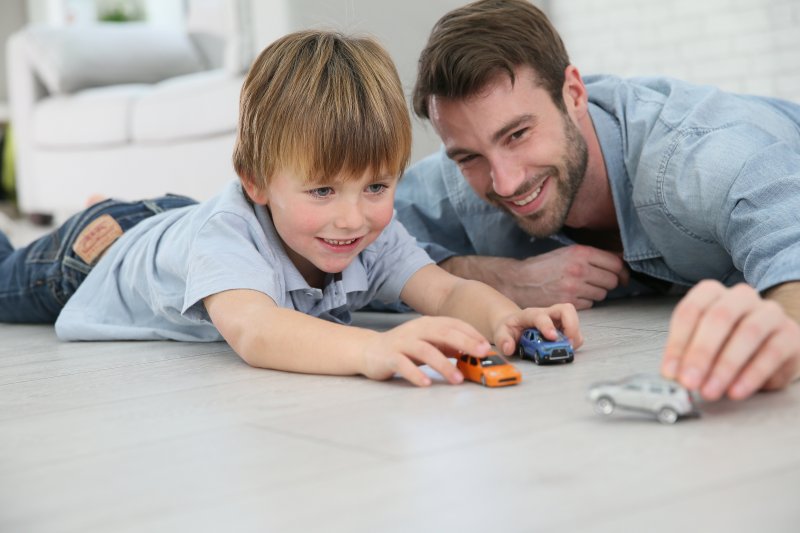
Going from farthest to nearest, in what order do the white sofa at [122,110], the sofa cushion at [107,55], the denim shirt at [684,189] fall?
the sofa cushion at [107,55], the white sofa at [122,110], the denim shirt at [684,189]

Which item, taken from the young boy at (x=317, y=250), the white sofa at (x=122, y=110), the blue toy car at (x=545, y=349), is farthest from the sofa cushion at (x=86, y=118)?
the blue toy car at (x=545, y=349)

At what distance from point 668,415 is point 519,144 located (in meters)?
0.85

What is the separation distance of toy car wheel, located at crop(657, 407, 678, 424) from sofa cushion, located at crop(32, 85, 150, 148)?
11.2ft

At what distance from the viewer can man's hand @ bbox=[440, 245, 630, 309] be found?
6.11 ft

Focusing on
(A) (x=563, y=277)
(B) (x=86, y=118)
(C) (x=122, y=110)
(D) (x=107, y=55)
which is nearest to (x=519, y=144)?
(A) (x=563, y=277)

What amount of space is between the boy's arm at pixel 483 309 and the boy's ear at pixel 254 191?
0.30 m

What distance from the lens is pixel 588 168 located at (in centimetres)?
185

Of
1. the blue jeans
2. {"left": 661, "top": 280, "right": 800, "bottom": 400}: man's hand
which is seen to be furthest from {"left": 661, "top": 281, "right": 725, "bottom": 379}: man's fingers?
the blue jeans

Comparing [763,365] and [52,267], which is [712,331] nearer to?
[763,365]

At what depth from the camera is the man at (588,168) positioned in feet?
4.90

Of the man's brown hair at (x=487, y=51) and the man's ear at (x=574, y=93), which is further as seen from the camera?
the man's ear at (x=574, y=93)

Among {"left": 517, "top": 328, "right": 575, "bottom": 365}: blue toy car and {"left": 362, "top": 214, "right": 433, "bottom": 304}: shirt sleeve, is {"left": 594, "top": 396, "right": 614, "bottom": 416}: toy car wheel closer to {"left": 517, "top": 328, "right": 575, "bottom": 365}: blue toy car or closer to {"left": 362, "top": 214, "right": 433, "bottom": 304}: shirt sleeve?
{"left": 517, "top": 328, "right": 575, "bottom": 365}: blue toy car

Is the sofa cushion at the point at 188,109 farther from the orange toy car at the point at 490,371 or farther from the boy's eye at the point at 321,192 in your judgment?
the orange toy car at the point at 490,371

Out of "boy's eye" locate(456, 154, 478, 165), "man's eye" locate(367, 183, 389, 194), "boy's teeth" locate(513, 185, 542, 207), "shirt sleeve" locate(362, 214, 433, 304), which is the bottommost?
"shirt sleeve" locate(362, 214, 433, 304)
